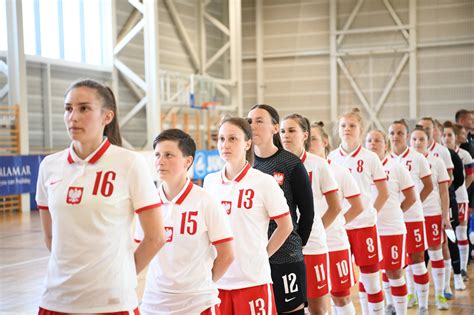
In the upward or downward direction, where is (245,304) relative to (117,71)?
downward

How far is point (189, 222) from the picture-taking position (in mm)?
2998

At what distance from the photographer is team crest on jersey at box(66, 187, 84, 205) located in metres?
2.39

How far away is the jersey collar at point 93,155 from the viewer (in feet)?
8.07

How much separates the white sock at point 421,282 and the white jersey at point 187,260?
3.55m

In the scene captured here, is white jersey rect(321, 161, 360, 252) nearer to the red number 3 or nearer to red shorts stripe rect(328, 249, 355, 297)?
red shorts stripe rect(328, 249, 355, 297)

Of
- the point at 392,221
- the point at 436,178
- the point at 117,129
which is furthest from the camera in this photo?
the point at 436,178

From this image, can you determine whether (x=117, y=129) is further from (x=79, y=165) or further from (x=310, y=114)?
(x=310, y=114)

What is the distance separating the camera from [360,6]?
73.5ft

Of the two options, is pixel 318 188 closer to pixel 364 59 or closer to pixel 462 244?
pixel 462 244

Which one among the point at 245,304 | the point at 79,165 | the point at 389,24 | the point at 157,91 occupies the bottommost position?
the point at 245,304

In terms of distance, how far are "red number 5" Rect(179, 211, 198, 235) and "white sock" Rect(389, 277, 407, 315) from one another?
300 cm

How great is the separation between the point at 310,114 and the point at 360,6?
3.99m

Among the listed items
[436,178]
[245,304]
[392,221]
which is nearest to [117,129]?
[245,304]

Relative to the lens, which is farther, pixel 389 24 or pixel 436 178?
pixel 389 24
